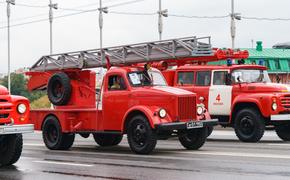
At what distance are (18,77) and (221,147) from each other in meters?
52.2

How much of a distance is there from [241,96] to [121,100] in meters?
4.53

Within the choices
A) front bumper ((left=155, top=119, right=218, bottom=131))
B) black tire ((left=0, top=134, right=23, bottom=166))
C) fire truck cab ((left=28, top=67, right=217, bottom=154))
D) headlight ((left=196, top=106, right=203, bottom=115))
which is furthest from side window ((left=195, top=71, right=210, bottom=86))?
black tire ((left=0, top=134, right=23, bottom=166))

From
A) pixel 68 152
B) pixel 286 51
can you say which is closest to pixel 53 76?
pixel 68 152

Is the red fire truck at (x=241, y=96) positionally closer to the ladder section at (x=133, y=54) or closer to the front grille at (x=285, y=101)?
the front grille at (x=285, y=101)

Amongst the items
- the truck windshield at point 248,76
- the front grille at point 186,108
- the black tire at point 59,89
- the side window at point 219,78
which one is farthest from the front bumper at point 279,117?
the black tire at point 59,89

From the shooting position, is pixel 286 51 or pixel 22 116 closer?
pixel 22 116

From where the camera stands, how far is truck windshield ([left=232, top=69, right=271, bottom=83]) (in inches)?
732

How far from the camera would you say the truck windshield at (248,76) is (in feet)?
61.0

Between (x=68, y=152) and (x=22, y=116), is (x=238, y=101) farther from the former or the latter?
(x=22, y=116)

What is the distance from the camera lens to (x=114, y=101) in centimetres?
1545

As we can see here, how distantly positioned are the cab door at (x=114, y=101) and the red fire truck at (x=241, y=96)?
3.68 meters

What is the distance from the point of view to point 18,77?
6606 cm

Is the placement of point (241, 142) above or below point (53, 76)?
below

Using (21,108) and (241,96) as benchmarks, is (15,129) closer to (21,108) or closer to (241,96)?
(21,108)
